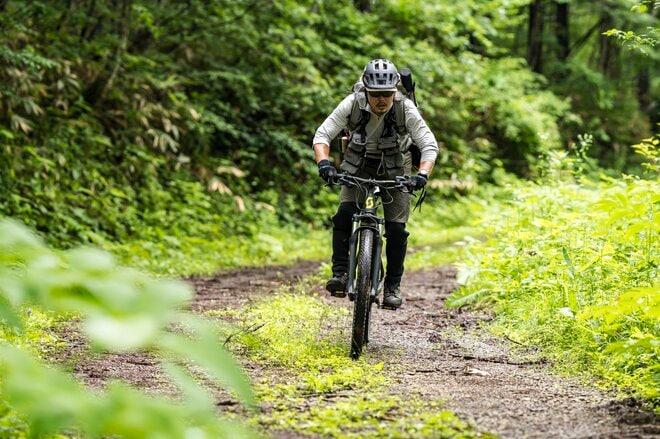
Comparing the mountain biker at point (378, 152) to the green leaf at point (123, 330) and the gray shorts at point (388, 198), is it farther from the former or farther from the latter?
A: the green leaf at point (123, 330)

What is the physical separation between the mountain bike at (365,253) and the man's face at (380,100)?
23.0 inches

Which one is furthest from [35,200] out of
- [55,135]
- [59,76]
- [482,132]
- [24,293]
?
[482,132]

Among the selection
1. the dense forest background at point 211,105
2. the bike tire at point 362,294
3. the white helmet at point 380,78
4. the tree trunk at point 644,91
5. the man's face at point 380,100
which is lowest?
the bike tire at point 362,294

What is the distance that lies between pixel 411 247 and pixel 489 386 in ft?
33.5

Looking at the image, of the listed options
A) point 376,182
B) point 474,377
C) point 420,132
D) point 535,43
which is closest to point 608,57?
point 535,43

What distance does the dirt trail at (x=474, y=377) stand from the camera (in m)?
4.13

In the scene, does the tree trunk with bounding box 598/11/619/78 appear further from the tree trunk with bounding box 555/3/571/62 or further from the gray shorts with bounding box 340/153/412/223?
the gray shorts with bounding box 340/153/412/223

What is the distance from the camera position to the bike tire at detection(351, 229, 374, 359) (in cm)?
570

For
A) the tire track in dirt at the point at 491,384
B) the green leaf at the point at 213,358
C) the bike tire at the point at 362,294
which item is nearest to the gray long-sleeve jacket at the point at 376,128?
the bike tire at the point at 362,294

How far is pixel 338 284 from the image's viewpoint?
6.30m

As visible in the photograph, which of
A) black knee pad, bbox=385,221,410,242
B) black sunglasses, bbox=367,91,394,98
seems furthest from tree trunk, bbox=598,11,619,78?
black sunglasses, bbox=367,91,394,98

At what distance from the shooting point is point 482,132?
75.1 ft

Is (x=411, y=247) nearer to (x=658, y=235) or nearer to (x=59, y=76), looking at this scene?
(x=59, y=76)

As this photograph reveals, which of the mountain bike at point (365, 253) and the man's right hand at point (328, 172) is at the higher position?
the man's right hand at point (328, 172)
